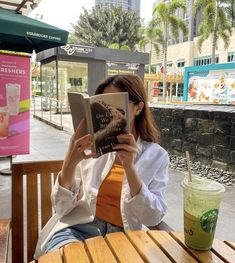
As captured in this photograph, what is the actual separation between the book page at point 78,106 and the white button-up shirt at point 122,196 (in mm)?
312

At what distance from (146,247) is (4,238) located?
587mm

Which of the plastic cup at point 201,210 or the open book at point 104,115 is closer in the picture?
the plastic cup at point 201,210

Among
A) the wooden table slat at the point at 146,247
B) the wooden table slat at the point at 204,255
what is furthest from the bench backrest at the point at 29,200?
the wooden table slat at the point at 204,255

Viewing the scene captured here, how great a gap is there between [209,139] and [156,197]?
11.0 feet

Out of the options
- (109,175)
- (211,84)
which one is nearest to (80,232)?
(109,175)

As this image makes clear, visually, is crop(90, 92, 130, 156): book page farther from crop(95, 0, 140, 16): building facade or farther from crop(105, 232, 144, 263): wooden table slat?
crop(95, 0, 140, 16): building facade

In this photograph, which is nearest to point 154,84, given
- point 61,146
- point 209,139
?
point 61,146

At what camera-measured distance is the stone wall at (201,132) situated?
421 cm

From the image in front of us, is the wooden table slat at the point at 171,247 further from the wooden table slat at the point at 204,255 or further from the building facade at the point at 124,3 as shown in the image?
the building facade at the point at 124,3

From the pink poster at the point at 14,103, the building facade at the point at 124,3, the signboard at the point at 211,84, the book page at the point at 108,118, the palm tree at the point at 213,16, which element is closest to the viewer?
the book page at the point at 108,118

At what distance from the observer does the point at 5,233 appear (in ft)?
4.22

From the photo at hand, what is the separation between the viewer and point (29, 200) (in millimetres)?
1523

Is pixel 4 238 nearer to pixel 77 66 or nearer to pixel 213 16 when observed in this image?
pixel 77 66

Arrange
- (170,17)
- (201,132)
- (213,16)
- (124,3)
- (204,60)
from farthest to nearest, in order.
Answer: (124,3) → (204,60) → (170,17) → (213,16) → (201,132)
